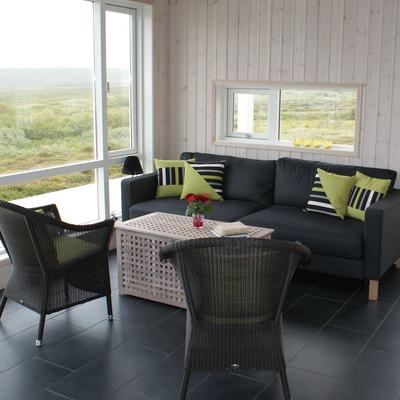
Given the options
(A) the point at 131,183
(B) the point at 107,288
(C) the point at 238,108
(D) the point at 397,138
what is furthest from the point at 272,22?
(B) the point at 107,288

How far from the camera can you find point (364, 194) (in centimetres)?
492

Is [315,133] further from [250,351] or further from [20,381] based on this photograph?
[20,381]

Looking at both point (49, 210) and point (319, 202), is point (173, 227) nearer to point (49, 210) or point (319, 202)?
point (49, 210)

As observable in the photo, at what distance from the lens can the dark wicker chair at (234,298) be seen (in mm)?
2934

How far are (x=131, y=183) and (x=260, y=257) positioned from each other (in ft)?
9.25

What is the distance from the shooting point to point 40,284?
385cm

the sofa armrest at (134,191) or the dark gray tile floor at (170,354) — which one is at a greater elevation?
the sofa armrest at (134,191)

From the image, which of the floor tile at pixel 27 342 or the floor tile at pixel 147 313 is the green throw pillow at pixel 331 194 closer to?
the floor tile at pixel 147 313

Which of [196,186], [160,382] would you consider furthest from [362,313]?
[196,186]

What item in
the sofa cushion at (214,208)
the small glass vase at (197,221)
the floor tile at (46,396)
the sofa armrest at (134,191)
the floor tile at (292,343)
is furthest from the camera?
the sofa armrest at (134,191)

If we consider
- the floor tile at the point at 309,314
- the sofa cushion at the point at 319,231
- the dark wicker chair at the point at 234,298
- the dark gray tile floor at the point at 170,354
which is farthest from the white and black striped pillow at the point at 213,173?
the dark wicker chair at the point at 234,298

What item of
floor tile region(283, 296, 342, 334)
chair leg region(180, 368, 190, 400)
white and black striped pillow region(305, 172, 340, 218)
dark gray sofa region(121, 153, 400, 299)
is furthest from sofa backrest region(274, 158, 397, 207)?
chair leg region(180, 368, 190, 400)

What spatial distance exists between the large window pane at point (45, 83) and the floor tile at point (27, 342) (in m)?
1.43

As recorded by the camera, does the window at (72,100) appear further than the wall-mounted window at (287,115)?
No
